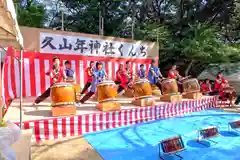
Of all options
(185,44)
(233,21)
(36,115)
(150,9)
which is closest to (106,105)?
(36,115)

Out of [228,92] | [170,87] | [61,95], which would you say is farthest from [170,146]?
[228,92]

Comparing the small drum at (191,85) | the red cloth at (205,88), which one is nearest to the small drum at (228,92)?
the red cloth at (205,88)

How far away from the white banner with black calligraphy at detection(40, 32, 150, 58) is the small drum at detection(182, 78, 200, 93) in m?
1.85

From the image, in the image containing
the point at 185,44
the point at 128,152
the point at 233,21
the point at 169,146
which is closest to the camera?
the point at 169,146

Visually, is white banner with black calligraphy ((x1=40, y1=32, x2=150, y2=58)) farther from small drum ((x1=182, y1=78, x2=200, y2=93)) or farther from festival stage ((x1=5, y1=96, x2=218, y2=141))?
small drum ((x1=182, y1=78, x2=200, y2=93))

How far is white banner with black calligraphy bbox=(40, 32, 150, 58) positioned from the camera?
5.55 m

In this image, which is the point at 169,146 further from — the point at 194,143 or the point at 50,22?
the point at 50,22

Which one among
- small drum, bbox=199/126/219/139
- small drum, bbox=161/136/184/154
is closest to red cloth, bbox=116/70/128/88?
small drum, bbox=199/126/219/139

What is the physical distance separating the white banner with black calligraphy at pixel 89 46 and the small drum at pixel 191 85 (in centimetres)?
185

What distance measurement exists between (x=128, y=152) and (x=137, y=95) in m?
2.04

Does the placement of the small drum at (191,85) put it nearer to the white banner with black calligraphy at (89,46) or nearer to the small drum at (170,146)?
the white banner with black calligraphy at (89,46)

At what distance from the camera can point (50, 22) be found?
11.3 m

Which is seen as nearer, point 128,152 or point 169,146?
point 169,146

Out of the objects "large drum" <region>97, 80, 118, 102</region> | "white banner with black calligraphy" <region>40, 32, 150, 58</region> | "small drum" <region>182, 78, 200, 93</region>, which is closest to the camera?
"large drum" <region>97, 80, 118, 102</region>
